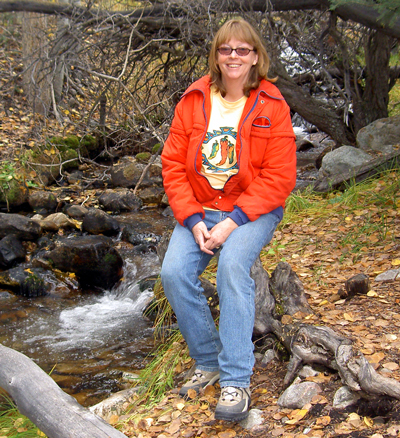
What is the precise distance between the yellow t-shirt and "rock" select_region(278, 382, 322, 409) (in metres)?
1.24

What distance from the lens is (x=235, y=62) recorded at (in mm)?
2910

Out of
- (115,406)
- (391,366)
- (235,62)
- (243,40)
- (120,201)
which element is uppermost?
(243,40)

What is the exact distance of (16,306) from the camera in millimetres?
6008

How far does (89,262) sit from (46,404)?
13.9ft

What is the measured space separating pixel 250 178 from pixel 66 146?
876 centimetres

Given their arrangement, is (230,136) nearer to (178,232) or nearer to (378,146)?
(178,232)

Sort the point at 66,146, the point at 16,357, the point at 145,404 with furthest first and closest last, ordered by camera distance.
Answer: the point at 66,146 → the point at 145,404 → the point at 16,357

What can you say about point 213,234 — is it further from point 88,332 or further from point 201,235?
point 88,332

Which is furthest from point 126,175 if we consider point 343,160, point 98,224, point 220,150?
point 220,150

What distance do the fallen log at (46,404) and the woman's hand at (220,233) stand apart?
110 centimetres

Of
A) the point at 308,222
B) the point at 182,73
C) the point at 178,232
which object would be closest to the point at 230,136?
the point at 178,232

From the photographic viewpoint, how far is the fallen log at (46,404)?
2.26m

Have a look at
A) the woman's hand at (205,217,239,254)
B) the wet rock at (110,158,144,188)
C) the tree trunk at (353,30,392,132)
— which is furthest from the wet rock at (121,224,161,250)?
the woman's hand at (205,217,239,254)

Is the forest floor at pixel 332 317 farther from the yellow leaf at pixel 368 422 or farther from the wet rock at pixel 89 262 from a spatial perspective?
the wet rock at pixel 89 262
